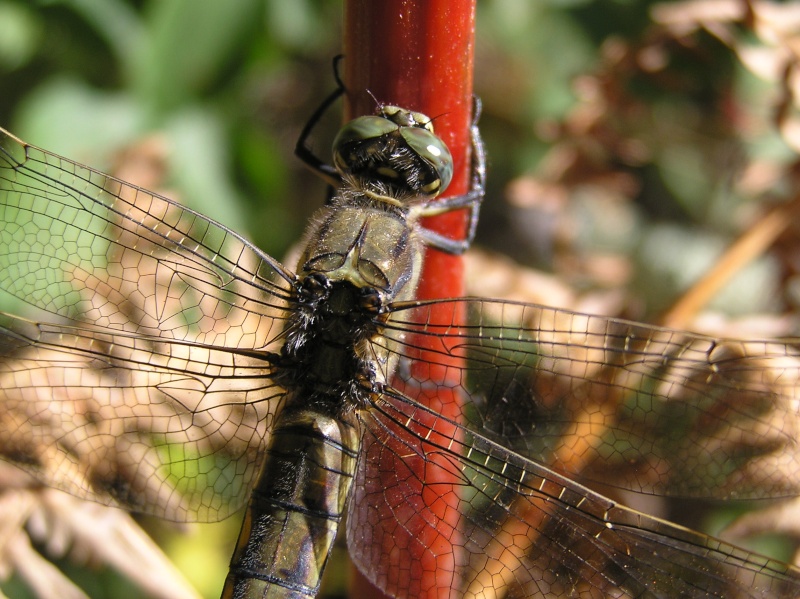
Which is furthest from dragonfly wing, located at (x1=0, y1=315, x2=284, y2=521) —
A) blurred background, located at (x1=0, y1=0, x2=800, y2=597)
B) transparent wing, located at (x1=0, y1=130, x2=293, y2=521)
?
blurred background, located at (x1=0, y1=0, x2=800, y2=597)

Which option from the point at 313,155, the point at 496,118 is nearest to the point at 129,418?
the point at 313,155

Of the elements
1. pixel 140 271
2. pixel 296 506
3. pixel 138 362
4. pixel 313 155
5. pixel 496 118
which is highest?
pixel 496 118

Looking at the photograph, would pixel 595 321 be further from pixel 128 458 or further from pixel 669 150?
pixel 669 150

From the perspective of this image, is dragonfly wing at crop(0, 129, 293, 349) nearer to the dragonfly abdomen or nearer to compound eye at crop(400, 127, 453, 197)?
the dragonfly abdomen

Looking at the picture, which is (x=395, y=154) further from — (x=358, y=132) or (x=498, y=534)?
(x=498, y=534)

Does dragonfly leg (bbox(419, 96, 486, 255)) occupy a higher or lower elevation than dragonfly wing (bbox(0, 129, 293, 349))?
higher

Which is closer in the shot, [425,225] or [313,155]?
[425,225]

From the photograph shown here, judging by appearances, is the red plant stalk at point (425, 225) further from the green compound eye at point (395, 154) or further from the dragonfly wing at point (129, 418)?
the dragonfly wing at point (129, 418)

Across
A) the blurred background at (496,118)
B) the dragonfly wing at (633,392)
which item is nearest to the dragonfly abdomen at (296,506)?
the dragonfly wing at (633,392)
